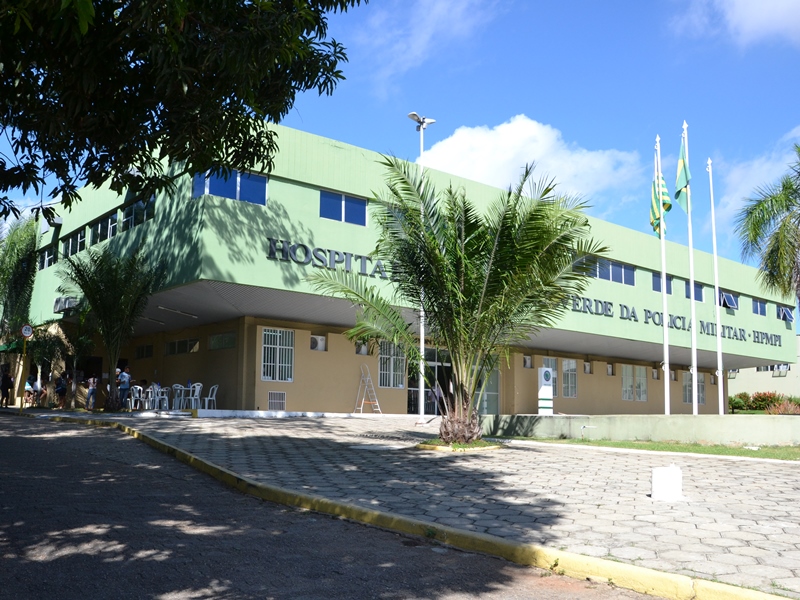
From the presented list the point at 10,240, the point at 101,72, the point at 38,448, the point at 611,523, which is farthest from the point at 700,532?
the point at 10,240

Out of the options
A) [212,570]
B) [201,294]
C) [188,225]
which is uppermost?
[188,225]

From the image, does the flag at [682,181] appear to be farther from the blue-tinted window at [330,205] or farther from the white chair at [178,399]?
the white chair at [178,399]

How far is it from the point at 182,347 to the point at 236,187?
905cm

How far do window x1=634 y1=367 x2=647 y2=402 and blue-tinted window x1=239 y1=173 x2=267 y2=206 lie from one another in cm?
2442

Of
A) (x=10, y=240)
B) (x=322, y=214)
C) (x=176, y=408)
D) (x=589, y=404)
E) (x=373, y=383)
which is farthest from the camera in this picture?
(x=589, y=404)

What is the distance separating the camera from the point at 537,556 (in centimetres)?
530


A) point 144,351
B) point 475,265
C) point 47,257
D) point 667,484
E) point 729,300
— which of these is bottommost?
point 667,484

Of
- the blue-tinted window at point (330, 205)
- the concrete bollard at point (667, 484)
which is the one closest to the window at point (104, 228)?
the blue-tinted window at point (330, 205)

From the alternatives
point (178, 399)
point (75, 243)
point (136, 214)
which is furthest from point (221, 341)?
point (75, 243)

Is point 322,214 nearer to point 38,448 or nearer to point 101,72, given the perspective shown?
point 38,448

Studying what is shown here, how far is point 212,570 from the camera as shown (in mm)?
5027

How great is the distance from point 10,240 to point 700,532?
108ft

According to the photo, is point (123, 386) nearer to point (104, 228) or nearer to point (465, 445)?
point (104, 228)

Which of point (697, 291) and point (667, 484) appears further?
point (697, 291)
